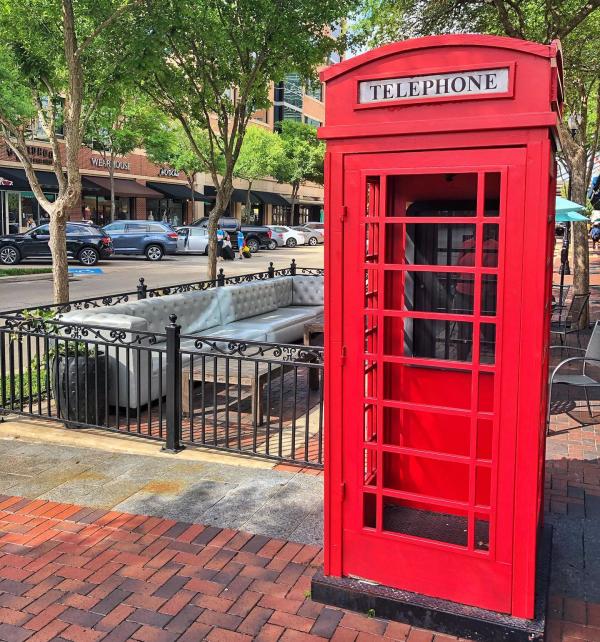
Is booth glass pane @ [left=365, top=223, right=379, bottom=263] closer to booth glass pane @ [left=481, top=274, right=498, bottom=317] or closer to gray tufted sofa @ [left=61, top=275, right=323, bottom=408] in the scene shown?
booth glass pane @ [left=481, top=274, right=498, bottom=317]

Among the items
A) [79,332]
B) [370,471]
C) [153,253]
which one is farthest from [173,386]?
[153,253]

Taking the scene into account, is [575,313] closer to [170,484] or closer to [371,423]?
[170,484]

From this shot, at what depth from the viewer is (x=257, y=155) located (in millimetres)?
46312

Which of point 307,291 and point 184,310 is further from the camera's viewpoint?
point 307,291

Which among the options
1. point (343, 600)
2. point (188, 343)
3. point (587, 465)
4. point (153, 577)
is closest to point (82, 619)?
point (153, 577)

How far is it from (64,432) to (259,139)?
42340 mm

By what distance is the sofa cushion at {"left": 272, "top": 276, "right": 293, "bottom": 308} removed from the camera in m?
12.4

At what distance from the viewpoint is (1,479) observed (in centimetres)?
515

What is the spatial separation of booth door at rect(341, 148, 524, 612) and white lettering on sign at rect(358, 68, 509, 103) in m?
0.25

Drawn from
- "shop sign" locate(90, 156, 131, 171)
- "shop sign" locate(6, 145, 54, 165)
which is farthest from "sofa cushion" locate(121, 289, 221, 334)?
"shop sign" locate(90, 156, 131, 171)

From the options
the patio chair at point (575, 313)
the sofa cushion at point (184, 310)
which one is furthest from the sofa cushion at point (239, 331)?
the patio chair at point (575, 313)

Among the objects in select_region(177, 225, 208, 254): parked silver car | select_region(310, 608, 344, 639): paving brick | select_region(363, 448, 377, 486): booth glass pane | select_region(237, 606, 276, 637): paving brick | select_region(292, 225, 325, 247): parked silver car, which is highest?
select_region(292, 225, 325, 247): parked silver car

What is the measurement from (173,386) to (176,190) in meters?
43.8

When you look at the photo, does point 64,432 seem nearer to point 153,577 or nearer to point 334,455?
point 153,577
